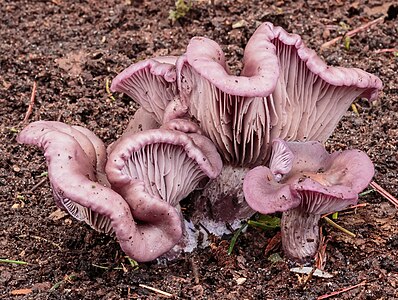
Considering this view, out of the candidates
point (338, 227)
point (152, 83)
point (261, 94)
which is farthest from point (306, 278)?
point (152, 83)

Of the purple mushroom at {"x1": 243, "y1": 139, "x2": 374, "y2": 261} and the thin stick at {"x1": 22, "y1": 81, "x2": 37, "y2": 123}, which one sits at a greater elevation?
the purple mushroom at {"x1": 243, "y1": 139, "x2": 374, "y2": 261}

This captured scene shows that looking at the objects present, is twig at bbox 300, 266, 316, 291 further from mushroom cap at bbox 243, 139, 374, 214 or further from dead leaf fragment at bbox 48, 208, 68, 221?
dead leaf fragment at bbox 48, 208, 68, 221

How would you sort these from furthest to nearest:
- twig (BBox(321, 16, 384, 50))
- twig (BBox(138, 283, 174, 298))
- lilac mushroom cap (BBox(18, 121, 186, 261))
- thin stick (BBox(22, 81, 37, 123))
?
twig (BBox(321, 16, 384, 50)) → thin stick (BBox(22, 81, 37, 123)) → twig (BBox(138, 283, 174, 298)) → lilac mushroom cap (BBox(18, 121, 186, 261))

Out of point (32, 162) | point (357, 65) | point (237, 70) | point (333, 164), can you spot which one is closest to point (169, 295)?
point (333, 164)

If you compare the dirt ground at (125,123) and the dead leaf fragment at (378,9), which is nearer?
the dirt ground at (125,123)

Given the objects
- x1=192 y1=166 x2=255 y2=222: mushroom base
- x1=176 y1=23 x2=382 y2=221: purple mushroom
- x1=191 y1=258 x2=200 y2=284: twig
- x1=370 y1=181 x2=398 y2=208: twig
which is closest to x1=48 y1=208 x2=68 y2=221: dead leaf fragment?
x1=192 y1=166 x2=255 y2=222: mushroom base

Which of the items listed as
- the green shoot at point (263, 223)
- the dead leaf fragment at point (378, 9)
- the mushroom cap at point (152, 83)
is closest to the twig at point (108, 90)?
the mushroom cap at point (152, 83)

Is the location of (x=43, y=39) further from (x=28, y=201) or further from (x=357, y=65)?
(x=357, y=65)

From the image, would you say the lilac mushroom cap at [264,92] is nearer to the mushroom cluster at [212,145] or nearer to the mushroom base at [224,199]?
the mushroom cluster at [212,145]
